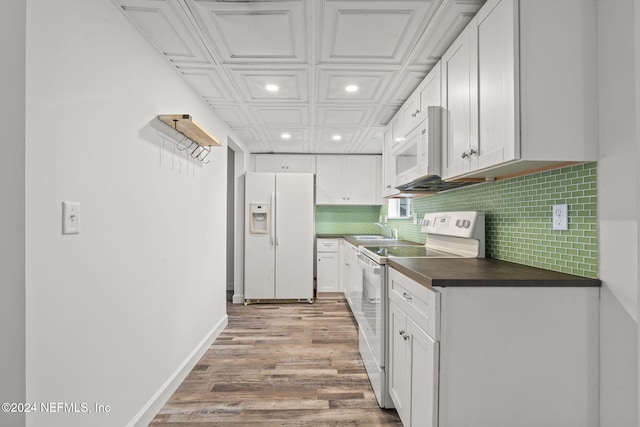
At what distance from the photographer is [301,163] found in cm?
474

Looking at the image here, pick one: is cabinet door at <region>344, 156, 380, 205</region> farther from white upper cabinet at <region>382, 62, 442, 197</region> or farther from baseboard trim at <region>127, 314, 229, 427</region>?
baseboard trim at <region>127, 314, 229, 427</region>

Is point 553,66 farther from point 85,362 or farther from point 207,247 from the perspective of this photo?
point 207,247

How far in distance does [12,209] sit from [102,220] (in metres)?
0.42

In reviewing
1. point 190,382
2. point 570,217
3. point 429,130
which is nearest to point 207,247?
point 190,382

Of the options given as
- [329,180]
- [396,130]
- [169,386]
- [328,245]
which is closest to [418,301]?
[169,386]

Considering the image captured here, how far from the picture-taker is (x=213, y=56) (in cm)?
192

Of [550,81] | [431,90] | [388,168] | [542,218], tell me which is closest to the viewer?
[550,81]

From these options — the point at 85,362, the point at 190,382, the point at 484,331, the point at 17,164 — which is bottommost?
the point at 190,382

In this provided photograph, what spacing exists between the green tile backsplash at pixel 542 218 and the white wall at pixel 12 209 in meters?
2.05

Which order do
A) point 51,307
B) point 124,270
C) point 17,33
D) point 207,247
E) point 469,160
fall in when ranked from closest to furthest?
point 17,33, point 51,307, point 124,270, point 469,160, point 207,247

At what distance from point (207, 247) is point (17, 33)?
2028mm

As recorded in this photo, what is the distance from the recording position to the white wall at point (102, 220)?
1035 mm

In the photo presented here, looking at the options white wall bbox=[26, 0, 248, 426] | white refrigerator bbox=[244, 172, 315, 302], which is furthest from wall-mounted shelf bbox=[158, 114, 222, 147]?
white refrigerator bbox=[244, 172, 315, 302]

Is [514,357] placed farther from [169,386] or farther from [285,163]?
[285,163]
